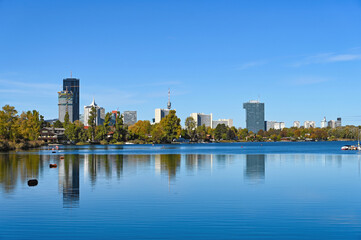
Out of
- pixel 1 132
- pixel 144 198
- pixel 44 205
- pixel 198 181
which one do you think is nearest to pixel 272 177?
pixel 198 181

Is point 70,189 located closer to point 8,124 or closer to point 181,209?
point 181,209

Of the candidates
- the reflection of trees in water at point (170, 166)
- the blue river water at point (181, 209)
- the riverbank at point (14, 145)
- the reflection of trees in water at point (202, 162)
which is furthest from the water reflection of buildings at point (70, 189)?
the riverbank at point (14, 145)

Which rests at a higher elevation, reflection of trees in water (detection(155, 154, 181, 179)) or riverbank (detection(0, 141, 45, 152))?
riverbank (detection(0, 141, 45, 152))

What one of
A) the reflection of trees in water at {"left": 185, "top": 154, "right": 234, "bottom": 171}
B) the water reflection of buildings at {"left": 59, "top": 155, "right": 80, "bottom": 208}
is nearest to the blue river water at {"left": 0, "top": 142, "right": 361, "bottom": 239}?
the water reflection of buildings at {"left": 59, "top": 155, "right": 80, "bottom": 208}

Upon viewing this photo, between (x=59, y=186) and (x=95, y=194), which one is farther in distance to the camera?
(x=59, y=186)

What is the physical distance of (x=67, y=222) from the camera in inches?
868

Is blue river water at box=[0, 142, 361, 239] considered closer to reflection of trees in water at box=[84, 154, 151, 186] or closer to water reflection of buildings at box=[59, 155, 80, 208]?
water reflection of buildings at box=[59, 155, 80, 208]

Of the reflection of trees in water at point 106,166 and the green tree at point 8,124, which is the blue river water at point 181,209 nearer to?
the reflection of trees in water at point 106,166

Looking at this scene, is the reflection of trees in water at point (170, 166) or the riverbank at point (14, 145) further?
the riverbank at point (14, 145)

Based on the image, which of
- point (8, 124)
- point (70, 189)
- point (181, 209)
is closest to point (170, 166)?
point (70, 189)

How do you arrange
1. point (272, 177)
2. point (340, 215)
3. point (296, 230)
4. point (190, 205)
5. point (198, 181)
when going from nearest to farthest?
point (296, 230)
point (340, 215)
point (190, 205)
point (198, 181)
point (272, 177)

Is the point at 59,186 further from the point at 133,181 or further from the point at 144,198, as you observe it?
the point at 144,198

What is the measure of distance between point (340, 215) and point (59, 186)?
2445 cm

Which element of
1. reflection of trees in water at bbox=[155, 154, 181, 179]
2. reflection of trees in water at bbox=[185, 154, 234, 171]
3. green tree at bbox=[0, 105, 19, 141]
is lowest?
reflection of trees in water at bbox=[185, 154, 234, 171]
